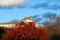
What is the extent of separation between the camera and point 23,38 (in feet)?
104

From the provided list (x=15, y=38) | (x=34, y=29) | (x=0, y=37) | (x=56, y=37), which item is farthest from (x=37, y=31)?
(x=56, y=37)

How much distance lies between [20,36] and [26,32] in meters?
0.82

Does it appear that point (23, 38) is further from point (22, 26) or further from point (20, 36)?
point (22, 26)

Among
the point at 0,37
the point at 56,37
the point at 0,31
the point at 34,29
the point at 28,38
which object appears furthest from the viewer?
the point at 56,37

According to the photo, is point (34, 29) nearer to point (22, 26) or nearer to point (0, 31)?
point (22, 26)

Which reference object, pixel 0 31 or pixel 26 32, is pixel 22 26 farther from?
pixel 0 31

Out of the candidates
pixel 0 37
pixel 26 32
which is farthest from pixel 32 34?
pixel 0 37

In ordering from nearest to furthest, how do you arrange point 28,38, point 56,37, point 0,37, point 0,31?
point 28,38 < point 0,37 < point 0,31 < point 56,37

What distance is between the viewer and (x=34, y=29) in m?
33.4

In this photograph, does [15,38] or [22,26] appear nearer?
[15,38]

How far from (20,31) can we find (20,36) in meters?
0.65

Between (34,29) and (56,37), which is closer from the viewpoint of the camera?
(34,29)

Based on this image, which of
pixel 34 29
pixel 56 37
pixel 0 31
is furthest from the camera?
pixel 56 37

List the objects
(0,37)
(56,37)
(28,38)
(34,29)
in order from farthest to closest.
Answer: (56,37)
(0,37)
(34,29)
(28,38)
